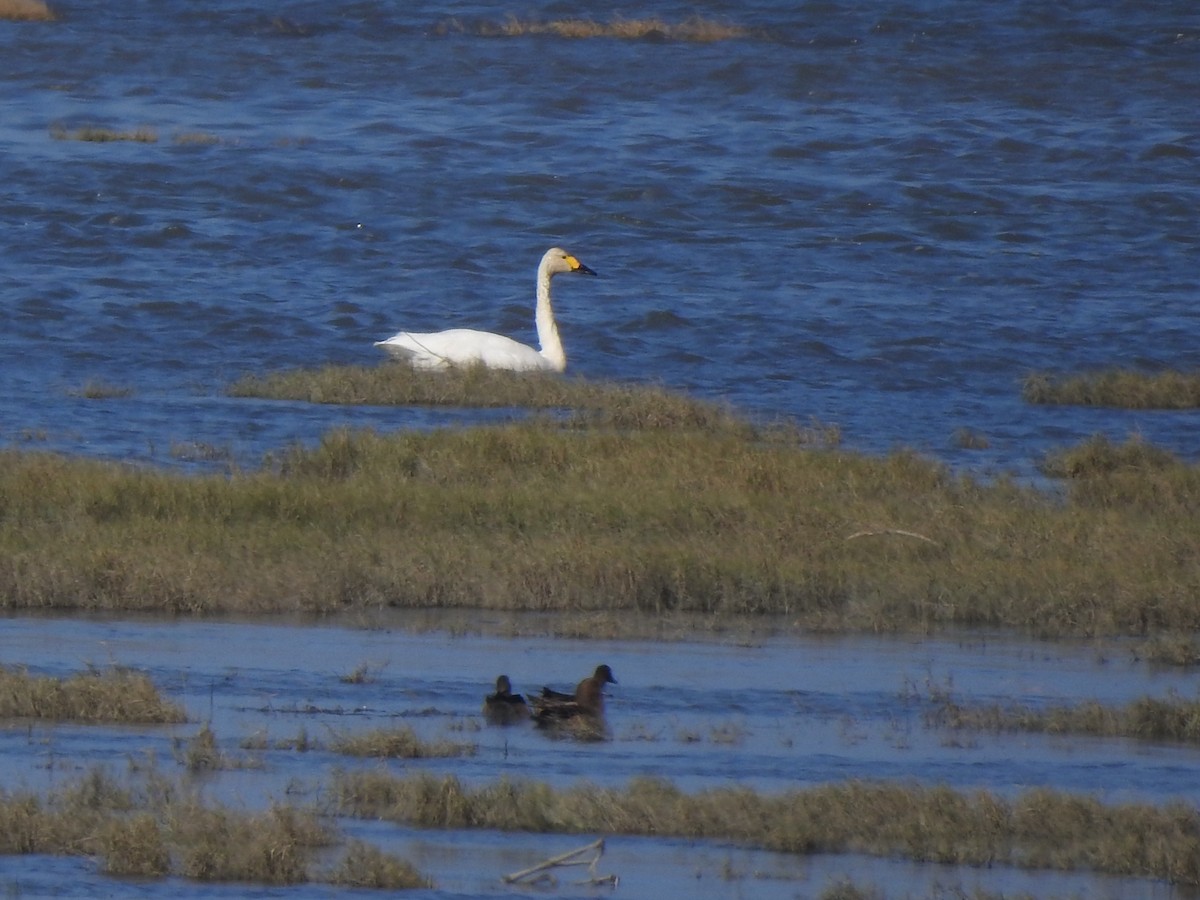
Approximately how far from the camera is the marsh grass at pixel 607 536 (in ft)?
34.6

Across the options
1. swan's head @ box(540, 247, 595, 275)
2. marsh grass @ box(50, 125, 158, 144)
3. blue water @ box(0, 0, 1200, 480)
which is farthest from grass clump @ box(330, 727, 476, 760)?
marsh grass @ box(50, 125, 158, 144)

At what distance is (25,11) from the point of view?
4253 centimetres

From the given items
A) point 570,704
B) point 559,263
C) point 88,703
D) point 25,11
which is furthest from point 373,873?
point 25,11

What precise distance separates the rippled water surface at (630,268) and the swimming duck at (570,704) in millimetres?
114

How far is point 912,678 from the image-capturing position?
953cm

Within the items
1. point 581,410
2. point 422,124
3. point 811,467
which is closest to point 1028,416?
point 581,410

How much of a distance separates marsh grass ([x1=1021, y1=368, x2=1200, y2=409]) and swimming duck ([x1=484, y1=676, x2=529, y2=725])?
11732 mm

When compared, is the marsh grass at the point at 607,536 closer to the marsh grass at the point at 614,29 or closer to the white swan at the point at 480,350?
the white swan at the point at 480,350

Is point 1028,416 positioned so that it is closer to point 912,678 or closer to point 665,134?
point 912,678

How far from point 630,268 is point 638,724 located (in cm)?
1862

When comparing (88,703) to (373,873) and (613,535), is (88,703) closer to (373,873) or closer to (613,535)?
(373,873)

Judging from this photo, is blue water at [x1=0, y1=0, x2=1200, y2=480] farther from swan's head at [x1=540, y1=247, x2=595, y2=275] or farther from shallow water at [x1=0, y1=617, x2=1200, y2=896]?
shallow water at [x1=0, y1=617, x2=1200, y2=896]

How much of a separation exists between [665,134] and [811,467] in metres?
20.8

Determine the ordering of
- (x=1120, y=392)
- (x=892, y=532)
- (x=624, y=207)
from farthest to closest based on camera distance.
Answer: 1. (x=624, y=207)
2. (x=1120, y=392)
3. (x=892, y=532)
